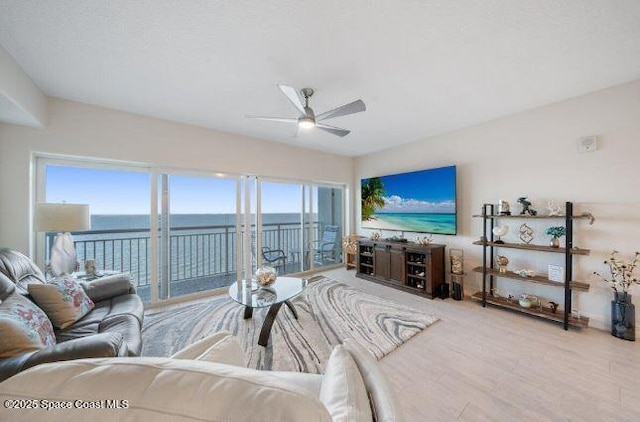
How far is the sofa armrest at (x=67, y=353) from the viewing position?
103 centimetres

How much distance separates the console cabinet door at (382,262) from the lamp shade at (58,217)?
3.74 m

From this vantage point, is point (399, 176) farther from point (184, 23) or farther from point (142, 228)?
point (142, 228)

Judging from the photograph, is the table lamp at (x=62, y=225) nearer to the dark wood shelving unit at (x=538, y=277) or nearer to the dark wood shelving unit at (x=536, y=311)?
the dark wood shelving unit at (x=538, y=277)

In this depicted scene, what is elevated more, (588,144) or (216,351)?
(588,144)

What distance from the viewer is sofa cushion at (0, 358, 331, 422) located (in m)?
0.42

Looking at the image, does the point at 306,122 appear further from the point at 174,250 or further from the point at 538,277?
the point at 538,277

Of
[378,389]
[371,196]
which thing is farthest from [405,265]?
[378,389]

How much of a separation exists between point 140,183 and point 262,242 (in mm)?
1853

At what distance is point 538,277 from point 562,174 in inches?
46.0

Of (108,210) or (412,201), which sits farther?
(412,201)

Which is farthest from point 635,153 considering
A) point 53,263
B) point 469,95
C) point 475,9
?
point 53,263

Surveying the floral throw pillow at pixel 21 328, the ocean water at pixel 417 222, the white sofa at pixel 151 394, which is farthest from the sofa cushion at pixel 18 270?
the ocean water at pixel 417 222

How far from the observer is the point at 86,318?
1.82m

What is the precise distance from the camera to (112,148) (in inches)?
110
